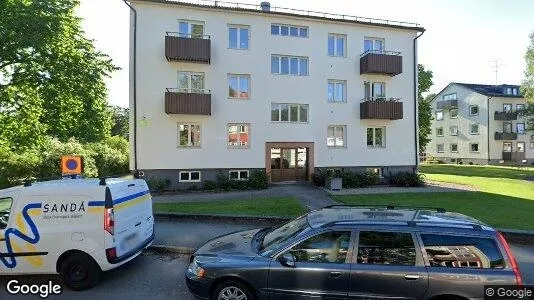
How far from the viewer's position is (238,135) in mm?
19406

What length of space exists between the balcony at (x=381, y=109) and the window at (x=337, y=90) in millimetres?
1281

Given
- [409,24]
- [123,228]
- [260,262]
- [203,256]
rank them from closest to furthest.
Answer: [260,262] → [203,256] → [123,228] → [409,24]

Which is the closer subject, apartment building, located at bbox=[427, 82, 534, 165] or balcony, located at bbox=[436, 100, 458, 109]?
apartment building, located at bbox=[427, 82, 534, 165]

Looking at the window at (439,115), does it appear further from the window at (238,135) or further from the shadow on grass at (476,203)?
the window at (238,135)

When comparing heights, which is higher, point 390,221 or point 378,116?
point 378,116

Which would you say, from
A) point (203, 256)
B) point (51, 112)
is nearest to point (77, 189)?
point (203, 256)

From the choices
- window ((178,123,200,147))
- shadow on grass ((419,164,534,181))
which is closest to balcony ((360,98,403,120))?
window ((178,123,200,147))

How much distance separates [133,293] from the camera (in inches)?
225

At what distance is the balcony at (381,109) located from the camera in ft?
66.7

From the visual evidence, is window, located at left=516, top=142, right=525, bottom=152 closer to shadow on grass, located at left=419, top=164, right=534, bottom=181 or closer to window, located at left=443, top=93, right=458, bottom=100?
window, located at left=443, top=93, right=458, bottom=100

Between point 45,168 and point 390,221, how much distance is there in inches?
696

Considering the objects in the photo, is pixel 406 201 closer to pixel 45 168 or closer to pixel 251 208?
pixel 251 208

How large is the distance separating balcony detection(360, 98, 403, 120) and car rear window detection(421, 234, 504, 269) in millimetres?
16641

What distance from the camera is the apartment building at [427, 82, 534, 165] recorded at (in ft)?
145
